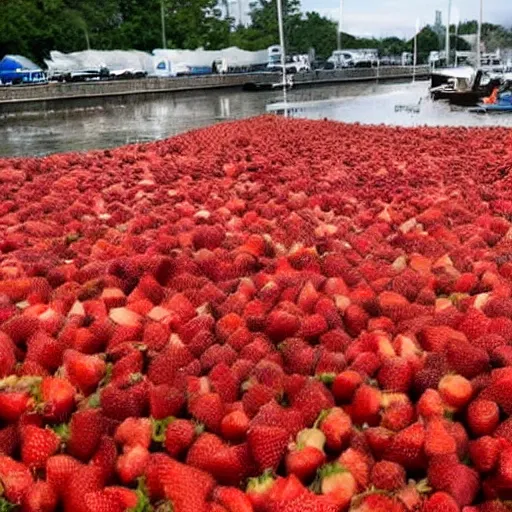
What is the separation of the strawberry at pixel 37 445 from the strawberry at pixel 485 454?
989 mm

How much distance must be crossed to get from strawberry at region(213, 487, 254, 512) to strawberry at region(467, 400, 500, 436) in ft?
2.00

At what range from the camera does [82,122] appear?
75.2 ft

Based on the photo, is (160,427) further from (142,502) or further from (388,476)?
(388,476)

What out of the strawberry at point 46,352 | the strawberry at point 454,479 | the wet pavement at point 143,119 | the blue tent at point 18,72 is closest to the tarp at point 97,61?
the blue tent at point 18,72

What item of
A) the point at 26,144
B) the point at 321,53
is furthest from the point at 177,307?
the point at 321,53

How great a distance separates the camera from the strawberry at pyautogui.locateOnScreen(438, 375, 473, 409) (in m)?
1.88

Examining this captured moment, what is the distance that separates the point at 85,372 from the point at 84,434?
309mm

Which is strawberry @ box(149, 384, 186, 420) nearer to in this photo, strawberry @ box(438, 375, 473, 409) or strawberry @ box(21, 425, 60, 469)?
strawberry @ box(21, 425, 60, 469)

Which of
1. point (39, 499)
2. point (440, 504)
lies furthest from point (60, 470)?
point (440, 504)

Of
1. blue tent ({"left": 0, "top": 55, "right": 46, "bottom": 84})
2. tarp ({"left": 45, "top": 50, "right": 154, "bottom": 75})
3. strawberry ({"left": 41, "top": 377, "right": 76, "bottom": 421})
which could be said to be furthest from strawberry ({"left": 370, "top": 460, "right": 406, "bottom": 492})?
tarp ({"left": 45, "top": 50, "right": 154, "bottom": 75})

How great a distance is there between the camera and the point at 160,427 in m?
1.83

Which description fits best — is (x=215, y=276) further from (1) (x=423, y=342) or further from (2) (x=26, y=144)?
(2) (x=26, y=144)

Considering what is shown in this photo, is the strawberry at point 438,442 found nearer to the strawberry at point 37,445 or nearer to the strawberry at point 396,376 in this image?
the strawberry at point 396,376

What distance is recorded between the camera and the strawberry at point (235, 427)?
1.77 meters
